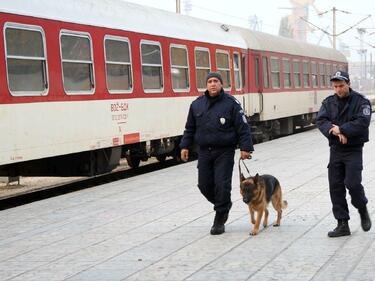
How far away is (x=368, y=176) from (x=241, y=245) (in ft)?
17.5

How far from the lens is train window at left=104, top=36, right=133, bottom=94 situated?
12.2m

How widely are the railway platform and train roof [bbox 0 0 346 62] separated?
2696 millimetres

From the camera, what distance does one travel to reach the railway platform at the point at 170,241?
5.81 m

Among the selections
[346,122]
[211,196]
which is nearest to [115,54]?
[211,196]

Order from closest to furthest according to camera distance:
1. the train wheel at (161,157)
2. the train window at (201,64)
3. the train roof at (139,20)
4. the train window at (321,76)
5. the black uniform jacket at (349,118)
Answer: the black uniform jacket at (349,118) → the train roof at (139,20) → the train window at (201,64) → the train wheel at (161,157) → the train window at (321,76)

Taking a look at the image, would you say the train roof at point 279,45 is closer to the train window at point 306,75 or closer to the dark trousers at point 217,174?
the train window at point 306,75

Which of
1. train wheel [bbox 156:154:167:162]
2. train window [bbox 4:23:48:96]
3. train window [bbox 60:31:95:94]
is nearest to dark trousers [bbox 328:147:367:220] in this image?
train window [bbox 4:23:48:96]

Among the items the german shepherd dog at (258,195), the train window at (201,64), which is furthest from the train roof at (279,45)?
the german shepherd dog at (258,195)

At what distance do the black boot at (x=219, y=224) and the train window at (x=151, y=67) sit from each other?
6473mm

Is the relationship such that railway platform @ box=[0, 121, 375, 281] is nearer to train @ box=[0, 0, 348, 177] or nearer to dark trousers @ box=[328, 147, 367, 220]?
dark trousers @ box=[328, 147, 367, 220]

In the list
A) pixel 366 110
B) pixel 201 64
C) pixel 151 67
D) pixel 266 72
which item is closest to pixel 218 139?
pixel 366 110

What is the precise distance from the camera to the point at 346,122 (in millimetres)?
6777

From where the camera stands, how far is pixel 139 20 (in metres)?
13.7

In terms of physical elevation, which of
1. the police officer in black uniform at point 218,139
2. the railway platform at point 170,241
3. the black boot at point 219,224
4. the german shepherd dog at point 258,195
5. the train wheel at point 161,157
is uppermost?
the police officer in black uniform at point 218,139
